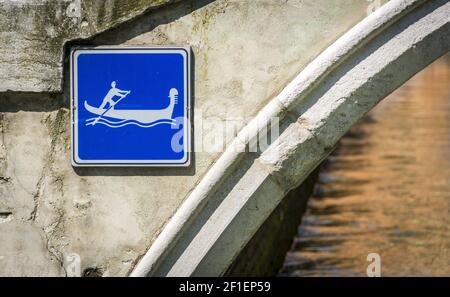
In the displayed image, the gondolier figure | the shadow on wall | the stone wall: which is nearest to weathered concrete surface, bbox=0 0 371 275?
the shadow on wall

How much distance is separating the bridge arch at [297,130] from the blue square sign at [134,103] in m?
0.26

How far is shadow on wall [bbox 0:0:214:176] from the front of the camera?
414cm

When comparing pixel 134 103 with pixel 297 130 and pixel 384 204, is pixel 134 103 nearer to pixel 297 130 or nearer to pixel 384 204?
pixel 297 130

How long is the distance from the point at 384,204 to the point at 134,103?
6.73 meters

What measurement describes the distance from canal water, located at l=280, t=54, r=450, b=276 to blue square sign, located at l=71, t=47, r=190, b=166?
4154 mm

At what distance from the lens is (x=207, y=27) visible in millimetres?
4145

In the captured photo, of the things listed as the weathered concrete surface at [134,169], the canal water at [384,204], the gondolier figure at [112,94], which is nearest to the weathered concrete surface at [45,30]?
the weathered concrete surface at [134,169]

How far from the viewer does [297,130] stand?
13.4 feet

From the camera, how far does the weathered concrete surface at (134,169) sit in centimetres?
412

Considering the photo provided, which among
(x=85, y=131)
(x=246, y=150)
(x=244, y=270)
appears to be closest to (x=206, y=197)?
(x=246, y=150)

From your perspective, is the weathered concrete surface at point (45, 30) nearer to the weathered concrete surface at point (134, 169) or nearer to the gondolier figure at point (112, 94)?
the weathered concrete surface at point (134, 169)

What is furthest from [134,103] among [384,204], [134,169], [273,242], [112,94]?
[384,204]

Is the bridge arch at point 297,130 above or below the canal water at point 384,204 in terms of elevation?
above
